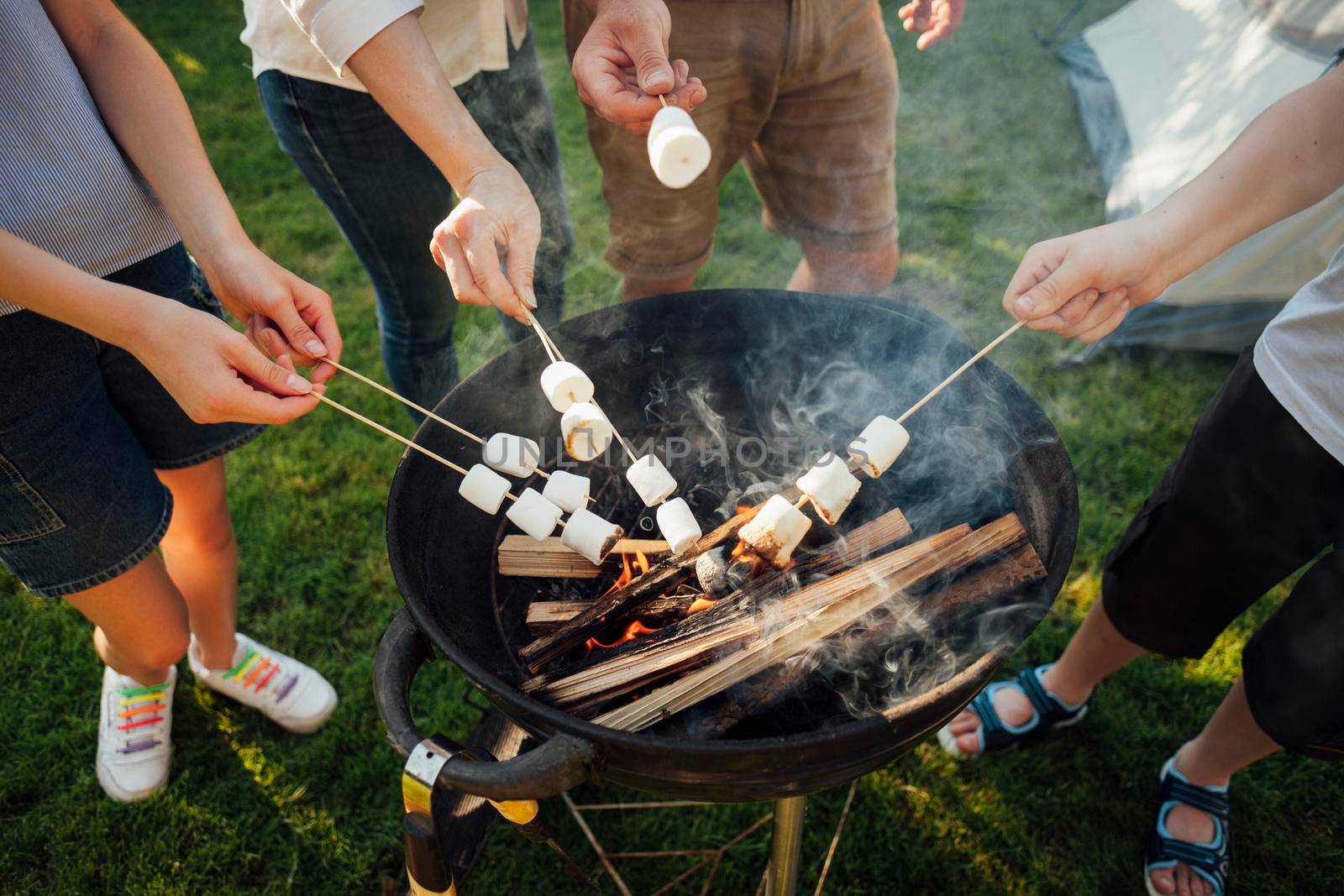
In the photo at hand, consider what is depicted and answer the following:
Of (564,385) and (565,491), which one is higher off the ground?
(564,385)

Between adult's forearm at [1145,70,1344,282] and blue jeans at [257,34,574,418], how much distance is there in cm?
176

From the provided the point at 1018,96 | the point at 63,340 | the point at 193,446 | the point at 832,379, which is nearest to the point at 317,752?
the point at 193,446

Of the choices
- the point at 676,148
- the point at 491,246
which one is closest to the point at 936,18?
the point at 676,148

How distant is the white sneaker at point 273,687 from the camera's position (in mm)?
2531

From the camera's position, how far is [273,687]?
2.54 metres

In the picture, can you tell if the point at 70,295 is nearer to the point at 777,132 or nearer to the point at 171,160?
the point at 171,160

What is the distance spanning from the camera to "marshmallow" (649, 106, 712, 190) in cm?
149

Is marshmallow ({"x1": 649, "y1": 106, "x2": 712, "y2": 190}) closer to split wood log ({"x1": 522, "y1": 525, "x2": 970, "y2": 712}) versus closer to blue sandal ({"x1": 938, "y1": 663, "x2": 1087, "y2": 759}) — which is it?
split wood log ({"x1": 522, "y1": 525, "x2": 970, "y2": 712})

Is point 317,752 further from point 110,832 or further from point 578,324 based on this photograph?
point 578,324

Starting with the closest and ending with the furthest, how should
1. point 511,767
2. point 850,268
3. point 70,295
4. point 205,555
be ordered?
point 511,767
point 70,295
point 205,555
point 850,268

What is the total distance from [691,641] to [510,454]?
1.84ft

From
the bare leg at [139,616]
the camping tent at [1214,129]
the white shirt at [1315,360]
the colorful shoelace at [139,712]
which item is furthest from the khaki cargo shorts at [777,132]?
the colorful shoelace at [139,712]

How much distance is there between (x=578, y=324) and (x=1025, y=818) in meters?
1.90

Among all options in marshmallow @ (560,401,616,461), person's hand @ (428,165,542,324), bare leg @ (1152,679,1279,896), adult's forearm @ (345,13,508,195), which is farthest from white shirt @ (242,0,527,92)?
bare leg @ (1152,679,1279,896)
